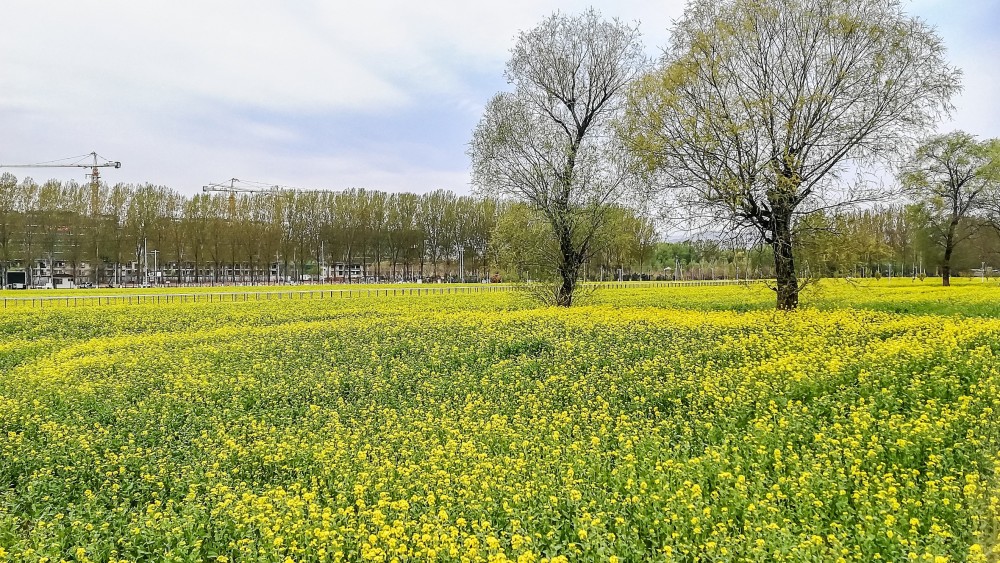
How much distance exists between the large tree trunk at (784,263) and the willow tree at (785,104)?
37 millimetres

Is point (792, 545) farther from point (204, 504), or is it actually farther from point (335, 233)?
point (335, 233)

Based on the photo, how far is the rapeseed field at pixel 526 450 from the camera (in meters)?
5.14

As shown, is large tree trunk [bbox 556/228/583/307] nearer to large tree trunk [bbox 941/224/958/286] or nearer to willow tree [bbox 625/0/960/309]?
willow tree [bbox 625/0/960/309]

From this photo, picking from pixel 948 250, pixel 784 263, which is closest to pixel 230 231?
pixel 784 263

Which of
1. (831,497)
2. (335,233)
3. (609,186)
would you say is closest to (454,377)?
(831,497)

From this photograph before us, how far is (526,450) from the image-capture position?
7695 millimetres

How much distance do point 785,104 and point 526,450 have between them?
1741cm

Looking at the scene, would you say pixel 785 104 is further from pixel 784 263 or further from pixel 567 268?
pixel 567 268

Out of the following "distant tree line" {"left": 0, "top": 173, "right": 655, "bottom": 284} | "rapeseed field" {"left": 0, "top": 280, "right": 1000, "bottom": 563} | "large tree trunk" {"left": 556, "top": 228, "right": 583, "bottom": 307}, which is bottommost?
"rapeseed field" {"left": 0, "top": 280, "right": 1000, "bottom": 563}

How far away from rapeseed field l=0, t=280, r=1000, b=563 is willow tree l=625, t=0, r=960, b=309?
242 inches

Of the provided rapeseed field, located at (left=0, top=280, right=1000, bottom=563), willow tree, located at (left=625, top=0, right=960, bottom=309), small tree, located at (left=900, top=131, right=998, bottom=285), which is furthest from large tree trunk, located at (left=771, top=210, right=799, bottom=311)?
small tree, located at (left=900, top=131, right=998, bottom=285)

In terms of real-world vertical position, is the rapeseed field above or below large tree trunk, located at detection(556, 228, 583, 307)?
below

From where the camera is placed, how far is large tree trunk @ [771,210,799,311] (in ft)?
66.5

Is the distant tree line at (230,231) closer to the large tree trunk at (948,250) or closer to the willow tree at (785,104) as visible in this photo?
the large tree trunk at (948,250)
